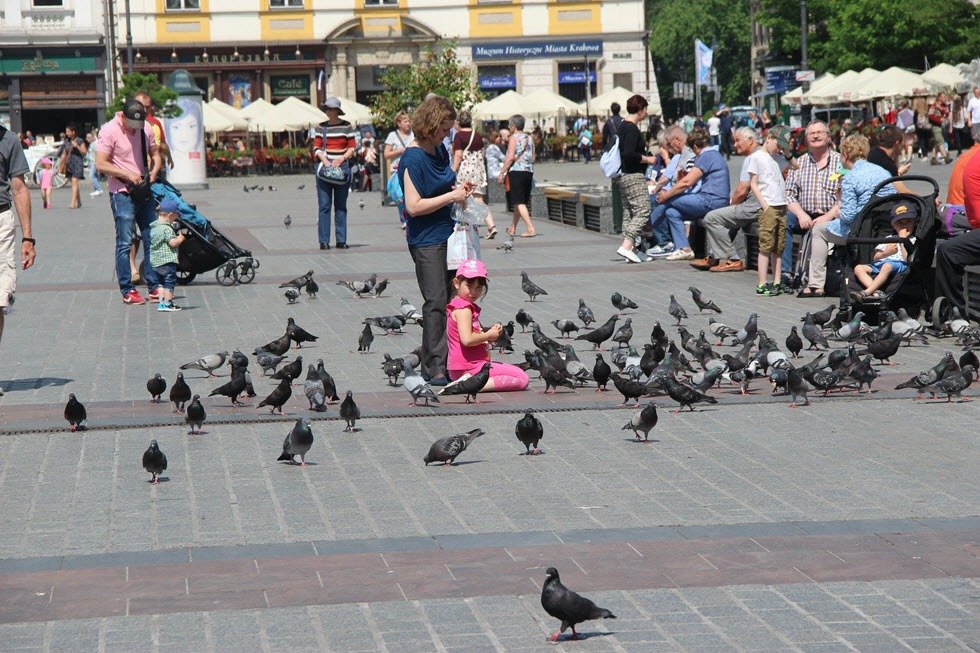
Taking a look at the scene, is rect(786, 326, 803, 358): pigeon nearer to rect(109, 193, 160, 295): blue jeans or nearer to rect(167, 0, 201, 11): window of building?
rect(109, 193, 160, 295): blue jeans

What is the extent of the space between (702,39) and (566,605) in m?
104

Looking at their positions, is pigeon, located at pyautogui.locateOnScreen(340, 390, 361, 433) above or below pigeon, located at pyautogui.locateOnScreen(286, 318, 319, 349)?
below

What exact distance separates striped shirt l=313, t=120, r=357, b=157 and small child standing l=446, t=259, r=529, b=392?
→ 1019cm

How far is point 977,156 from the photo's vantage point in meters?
11.5

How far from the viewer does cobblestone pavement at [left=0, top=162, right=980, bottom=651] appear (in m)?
5.06

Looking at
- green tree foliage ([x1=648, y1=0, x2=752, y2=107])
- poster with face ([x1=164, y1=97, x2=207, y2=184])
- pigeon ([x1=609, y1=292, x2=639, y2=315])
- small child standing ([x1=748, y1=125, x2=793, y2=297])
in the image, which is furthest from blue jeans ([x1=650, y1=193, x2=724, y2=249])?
green tree foliage ([x1=648, y1=0, x2=752, y2=107])

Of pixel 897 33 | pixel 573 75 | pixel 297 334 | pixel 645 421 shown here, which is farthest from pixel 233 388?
pixel 573 75

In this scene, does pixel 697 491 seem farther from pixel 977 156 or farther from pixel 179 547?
pixel 977 156

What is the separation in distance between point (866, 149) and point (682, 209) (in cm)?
436

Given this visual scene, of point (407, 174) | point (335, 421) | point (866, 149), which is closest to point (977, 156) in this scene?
point (866, 149)

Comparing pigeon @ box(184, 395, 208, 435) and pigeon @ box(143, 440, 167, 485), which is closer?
pigeon @ box(143, 440, 167, 485)

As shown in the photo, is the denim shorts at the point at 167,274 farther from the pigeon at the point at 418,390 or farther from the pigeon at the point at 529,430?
the pigeon at the point at 529,430

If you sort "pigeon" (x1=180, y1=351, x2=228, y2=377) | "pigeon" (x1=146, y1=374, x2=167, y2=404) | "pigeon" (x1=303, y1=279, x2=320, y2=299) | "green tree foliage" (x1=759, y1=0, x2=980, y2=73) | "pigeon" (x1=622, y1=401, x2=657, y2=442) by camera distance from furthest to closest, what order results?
"green tree foliage" (x1=759, y1=0, x2=980, y2=73), "pigeon" (x1=303, y1=279, x2=320, y2=299), "pigeon" (x1=180, y1=351, x2=228, y2=377), "pigeon" (x1=146, y1=374, x2=167, y2=404), "pigeon" (x1=622, y1=401, x2=657, y2=442)

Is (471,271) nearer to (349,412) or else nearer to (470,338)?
(470,338)
